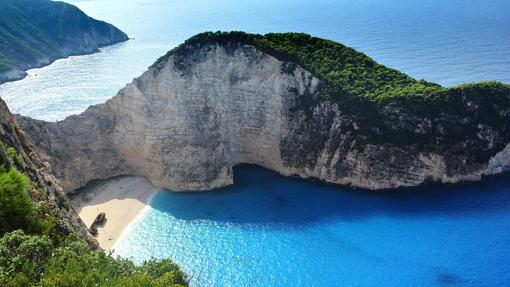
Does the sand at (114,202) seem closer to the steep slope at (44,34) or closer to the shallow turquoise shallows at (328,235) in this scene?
the shallow turquoise shallows at (328,235)

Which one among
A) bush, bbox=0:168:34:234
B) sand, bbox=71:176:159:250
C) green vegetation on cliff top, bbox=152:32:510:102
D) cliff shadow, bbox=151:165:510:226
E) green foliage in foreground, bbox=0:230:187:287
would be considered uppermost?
green vegetation on cliff top, bbox=152:32:510:102

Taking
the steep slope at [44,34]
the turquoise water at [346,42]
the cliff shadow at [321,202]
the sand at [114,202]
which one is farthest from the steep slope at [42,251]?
the steep slope at [44,34]

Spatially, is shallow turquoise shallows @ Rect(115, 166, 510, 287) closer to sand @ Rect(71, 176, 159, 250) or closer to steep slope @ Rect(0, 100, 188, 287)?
sand @ Rect(71, 176, 159, 250)

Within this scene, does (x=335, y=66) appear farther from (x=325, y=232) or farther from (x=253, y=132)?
(x=325, y=232)

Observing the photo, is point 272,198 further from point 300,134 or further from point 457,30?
point 457,30

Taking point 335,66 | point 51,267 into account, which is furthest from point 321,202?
point 51,267

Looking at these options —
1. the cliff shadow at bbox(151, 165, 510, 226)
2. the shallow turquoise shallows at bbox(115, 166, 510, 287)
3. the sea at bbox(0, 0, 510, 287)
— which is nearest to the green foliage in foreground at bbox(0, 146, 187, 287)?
the sea at bbox(0, 0, 510, 287)
